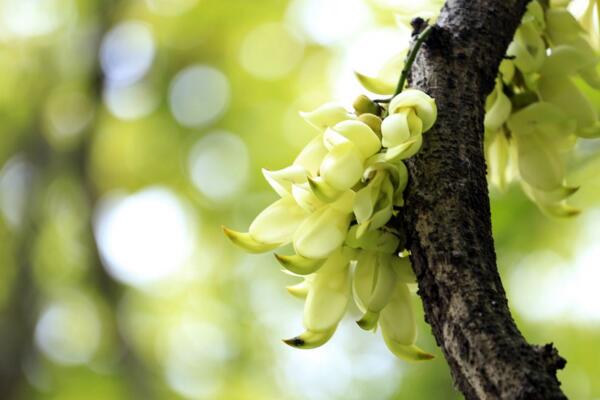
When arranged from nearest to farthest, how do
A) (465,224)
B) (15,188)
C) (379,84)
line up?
(465,224) → (379,84) → (15,188)

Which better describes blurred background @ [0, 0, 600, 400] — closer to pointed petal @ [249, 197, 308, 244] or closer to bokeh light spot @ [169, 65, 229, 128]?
bokeh light spot @ [169, 65, 229, 128]

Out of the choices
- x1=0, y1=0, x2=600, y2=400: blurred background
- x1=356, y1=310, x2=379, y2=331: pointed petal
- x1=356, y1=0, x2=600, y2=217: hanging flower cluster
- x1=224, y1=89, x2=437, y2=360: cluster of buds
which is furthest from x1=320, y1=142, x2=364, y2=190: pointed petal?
x1=0, y1=0, x2=600, y2=400: blurred background

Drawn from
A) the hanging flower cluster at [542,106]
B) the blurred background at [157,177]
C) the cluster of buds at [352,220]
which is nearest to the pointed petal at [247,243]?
the cluster of buds at [352,220]

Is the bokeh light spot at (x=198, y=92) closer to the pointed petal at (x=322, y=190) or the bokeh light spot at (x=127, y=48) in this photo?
the bokeh light spot at (x=127, y=48)

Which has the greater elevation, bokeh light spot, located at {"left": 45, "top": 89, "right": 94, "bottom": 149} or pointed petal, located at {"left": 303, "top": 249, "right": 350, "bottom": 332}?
pointed petal, located at {"left": 303, "top": 249, "right": 350, "bottom": 332}

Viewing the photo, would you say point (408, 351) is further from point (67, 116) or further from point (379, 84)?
point (67, 116)

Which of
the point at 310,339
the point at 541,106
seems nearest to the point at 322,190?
the point at 310,339
